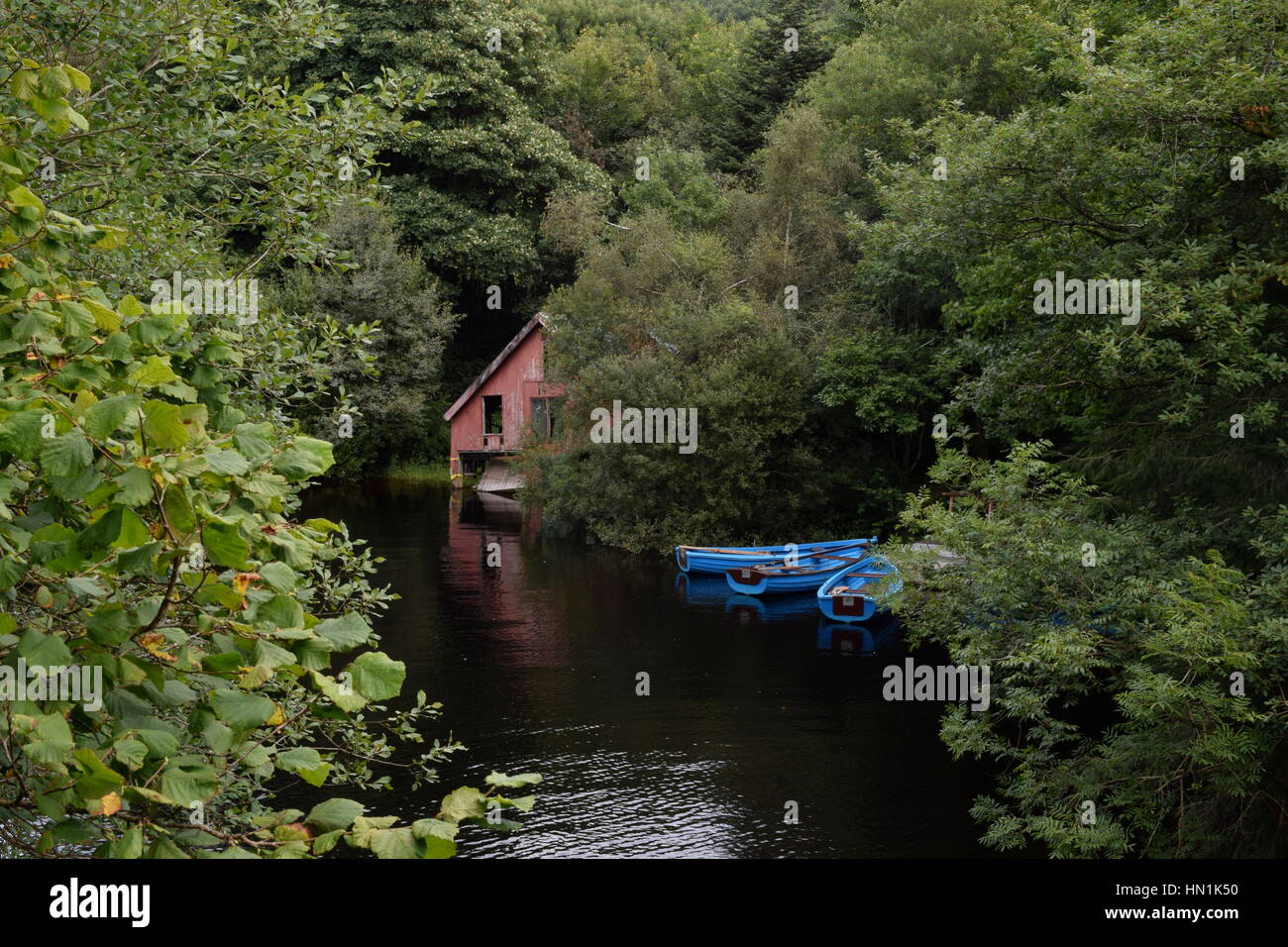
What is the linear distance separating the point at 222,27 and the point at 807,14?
37.7m

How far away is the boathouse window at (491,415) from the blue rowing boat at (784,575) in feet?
71.2

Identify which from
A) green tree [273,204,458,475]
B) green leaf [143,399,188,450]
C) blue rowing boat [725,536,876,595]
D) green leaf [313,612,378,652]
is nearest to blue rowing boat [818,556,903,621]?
blue rowing boat [725,536,876,595]

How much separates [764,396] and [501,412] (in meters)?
18.6

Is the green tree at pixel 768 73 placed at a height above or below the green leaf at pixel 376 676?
above

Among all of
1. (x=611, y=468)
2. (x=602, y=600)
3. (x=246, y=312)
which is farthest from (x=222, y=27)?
(x=611, y=468)

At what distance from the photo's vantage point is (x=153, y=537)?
3055 mm

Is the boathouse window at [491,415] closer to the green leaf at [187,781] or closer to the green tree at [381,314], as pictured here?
the green tree at [381,314]

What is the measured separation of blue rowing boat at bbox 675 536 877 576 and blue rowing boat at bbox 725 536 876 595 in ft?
0.99

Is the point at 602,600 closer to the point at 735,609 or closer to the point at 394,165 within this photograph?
the point at 735,609

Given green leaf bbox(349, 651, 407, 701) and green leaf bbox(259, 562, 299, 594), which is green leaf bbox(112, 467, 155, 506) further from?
green leaf bbox(349, 651, 407, 701)

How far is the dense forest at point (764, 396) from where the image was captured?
304 centimetres

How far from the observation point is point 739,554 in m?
24.5

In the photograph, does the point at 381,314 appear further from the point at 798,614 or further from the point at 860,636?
the point at 860,636

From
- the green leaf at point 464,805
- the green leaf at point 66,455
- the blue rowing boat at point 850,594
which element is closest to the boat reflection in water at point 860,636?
the blue rowing boat at point 850,594
